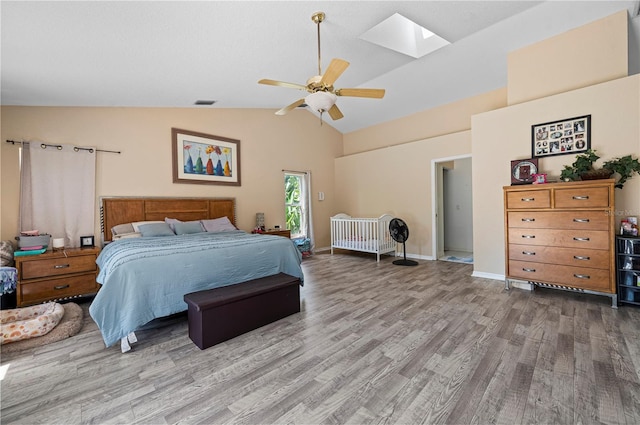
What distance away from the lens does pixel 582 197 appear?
2.83m

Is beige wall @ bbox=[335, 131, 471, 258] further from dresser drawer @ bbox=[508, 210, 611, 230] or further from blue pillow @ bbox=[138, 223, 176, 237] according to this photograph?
blue pillow @ bbox=[138, 223, 176, 237]

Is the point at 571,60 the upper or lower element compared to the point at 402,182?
upper

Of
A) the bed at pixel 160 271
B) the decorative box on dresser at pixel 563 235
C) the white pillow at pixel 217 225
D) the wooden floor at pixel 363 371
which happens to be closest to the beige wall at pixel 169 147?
the white pillow at pixel 217 225

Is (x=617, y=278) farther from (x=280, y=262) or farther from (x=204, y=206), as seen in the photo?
(x=204, y=206)

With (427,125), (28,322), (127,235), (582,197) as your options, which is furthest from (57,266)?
(427,125)

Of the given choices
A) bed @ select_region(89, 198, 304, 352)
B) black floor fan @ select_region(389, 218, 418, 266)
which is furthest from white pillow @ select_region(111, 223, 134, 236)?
black floor fan @ select_region(389, 218, 418, 266)

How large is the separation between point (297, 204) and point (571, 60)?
16.7ft

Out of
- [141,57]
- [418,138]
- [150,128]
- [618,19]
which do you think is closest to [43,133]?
[150,128]

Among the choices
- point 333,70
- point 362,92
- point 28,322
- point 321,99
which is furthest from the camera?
point 362,92

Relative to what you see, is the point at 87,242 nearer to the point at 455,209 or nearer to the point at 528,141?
the point at 528,141

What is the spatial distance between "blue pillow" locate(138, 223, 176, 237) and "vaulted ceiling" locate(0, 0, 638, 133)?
1.80 meters

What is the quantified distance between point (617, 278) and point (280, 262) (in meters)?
3.54

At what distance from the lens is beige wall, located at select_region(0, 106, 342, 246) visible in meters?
3.34

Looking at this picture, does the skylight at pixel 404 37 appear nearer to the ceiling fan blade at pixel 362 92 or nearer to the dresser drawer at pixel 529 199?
the ceiling fan blade at pixel 362 92
